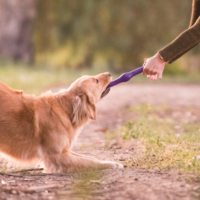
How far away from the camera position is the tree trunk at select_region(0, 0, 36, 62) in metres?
14.1

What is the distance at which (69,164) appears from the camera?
11.3 feet

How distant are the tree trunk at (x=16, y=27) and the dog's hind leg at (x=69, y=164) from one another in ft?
37.1

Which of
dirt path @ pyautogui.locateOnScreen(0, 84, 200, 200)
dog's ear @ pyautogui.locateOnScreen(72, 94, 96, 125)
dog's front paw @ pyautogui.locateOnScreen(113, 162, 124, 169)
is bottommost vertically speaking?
dirt path @ pyautogui.locateOnScreen(0, 84, 200, 200)

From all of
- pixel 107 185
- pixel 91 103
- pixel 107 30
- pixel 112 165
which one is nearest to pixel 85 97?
pixel 91 103

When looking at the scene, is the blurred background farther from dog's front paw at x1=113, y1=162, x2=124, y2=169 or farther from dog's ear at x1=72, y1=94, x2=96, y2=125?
dog's front paw at x1=113, y1=162, x2=124, y2=169

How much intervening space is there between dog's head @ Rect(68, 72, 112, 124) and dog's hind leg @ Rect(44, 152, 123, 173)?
1.21 ft

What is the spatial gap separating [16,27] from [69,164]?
11804 mm

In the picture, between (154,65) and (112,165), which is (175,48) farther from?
(112,165)

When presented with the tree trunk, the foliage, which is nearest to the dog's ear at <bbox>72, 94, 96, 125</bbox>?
the tree trunk

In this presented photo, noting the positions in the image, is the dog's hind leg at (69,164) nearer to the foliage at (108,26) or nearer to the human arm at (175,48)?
the human arm at (175,48)

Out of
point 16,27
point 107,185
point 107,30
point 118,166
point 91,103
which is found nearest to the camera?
point 107,185

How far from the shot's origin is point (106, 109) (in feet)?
24.5

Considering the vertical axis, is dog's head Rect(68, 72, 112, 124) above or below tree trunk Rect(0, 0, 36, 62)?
below

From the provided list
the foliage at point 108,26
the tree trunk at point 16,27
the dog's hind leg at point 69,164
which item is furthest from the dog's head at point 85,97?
the foliage at point 108,26
